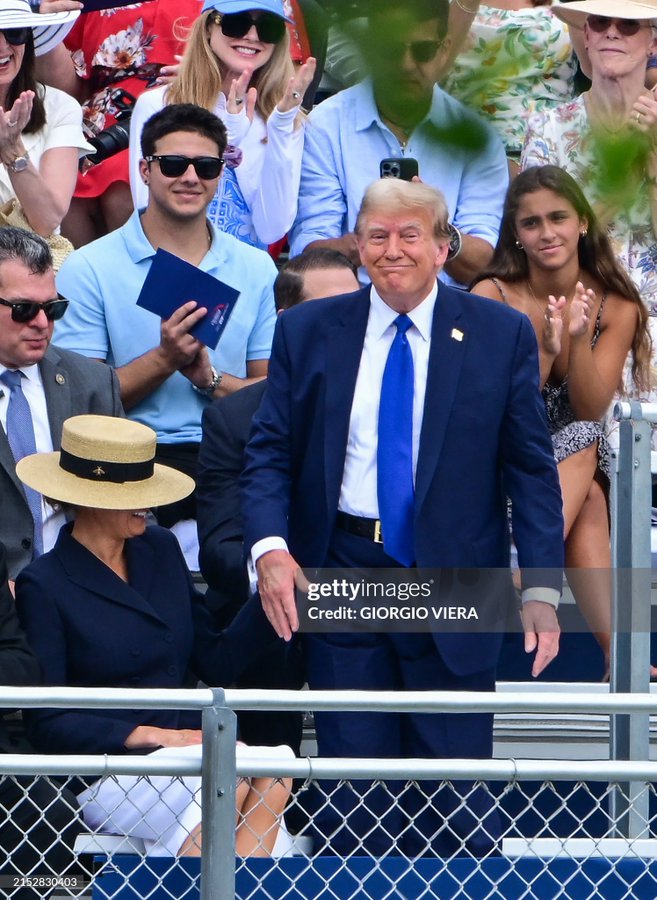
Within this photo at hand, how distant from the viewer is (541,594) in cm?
371

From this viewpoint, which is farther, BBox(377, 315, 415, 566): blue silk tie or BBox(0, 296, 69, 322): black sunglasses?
BBox(0, 296, 69, 322): black sunglasses

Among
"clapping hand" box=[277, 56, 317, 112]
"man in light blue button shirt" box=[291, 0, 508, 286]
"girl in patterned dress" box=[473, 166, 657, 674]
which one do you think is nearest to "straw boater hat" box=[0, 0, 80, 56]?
"clapping hand" box=[277, 56, 317, 112]

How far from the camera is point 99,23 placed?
407 cm

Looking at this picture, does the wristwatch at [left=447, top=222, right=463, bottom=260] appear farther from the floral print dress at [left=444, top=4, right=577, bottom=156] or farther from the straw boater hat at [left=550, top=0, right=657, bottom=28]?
the floral print dress at [left=444, top=4, right=577, bottom=156]

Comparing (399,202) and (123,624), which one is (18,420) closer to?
(123,624)

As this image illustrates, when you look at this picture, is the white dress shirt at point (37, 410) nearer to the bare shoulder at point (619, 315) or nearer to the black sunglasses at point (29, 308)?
the black sunglasses at point (29, 308)

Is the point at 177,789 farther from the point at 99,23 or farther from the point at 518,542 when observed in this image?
the point at 99,23

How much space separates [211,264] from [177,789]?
6.06 feet

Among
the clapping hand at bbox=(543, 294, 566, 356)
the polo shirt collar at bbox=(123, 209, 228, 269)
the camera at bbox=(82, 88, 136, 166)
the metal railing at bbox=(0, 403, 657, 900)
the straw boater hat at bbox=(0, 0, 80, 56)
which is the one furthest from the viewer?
the camera at bbox=(82, 88, 136, 166)

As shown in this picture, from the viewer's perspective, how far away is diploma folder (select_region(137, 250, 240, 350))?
4438mm

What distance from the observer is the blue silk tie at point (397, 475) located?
146 inches

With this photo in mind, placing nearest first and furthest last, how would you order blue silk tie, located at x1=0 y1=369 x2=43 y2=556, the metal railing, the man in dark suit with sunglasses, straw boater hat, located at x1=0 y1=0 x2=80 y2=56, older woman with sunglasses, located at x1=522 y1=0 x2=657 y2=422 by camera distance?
older woman with sunglasses, located at x1=522 y1=0 x2=657 y2=422 → the metal railing → straw boater hat, located at x1=0 y1=0 x2=80 y2=56 → the man in dark suit with sunglasses → blue silk tie, located at x1=0 y1=369 x2=43 y2=556

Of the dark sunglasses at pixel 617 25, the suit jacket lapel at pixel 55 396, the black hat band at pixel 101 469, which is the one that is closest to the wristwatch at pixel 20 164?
the suit jacket lapel at pixel 55 396

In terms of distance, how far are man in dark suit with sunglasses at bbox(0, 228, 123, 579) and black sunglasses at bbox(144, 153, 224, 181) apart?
52 centimetres
